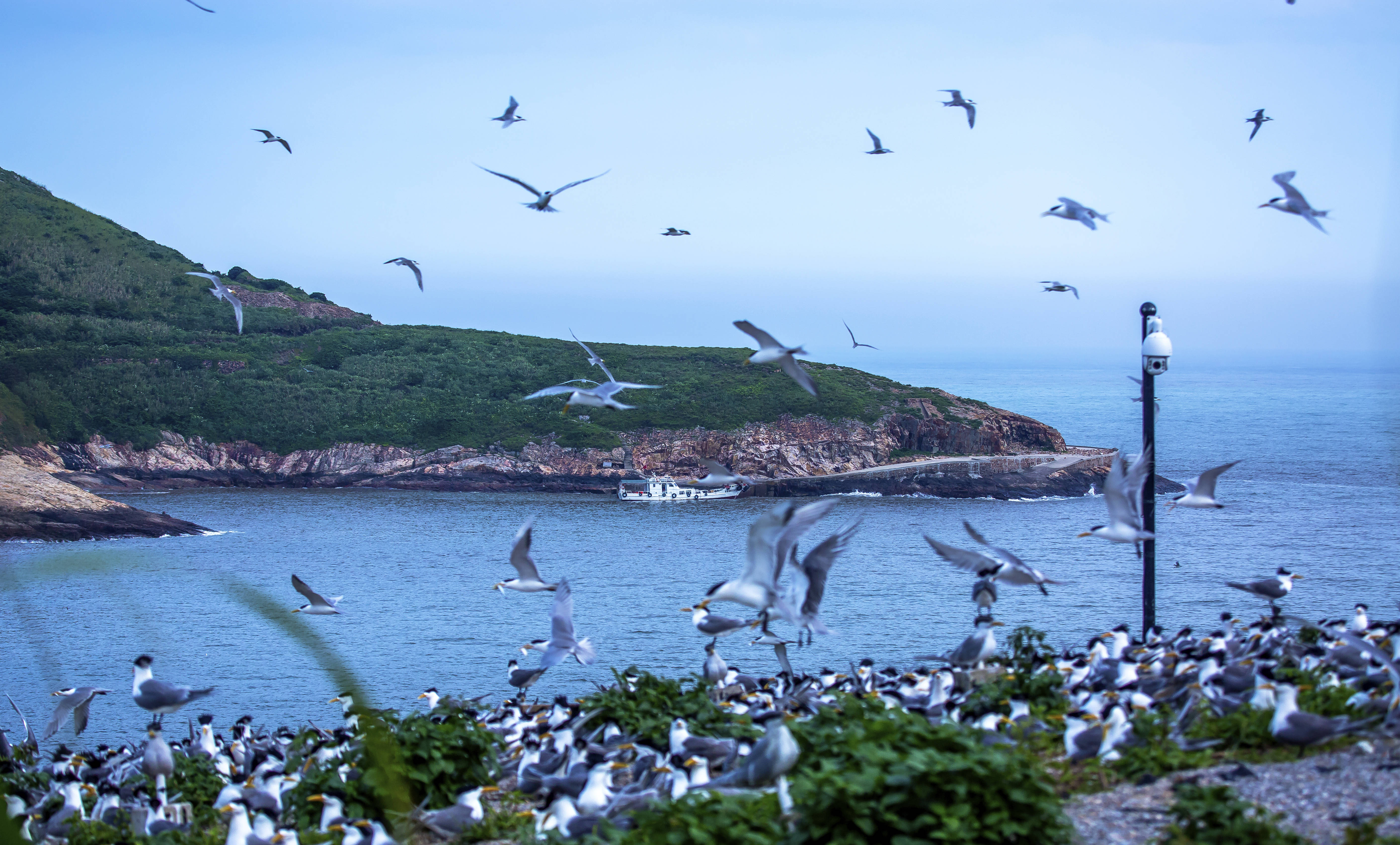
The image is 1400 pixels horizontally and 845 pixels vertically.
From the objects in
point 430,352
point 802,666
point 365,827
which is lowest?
point 802,666

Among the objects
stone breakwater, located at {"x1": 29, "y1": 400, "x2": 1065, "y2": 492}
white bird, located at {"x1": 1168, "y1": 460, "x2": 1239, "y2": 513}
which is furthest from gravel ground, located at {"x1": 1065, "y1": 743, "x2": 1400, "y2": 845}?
stone breakwater, located at {"x1": 29, "y1": 400, "x2": 1065, "y2": 492}

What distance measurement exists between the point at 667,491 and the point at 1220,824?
2469 inches


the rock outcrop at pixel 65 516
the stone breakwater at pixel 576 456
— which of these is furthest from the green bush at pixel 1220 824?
the stone breakwater at pixel 576 456

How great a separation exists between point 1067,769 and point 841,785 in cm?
248

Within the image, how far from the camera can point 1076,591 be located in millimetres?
38781

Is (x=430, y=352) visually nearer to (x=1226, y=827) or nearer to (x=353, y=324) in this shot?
(x=353, y=324)

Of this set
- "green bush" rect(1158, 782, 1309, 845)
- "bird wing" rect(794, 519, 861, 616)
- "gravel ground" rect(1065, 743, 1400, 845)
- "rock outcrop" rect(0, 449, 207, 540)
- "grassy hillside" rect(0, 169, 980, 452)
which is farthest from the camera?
"grassy hillside" rect(0, 169, 980, 452)

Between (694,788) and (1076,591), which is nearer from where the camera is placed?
(694,788)

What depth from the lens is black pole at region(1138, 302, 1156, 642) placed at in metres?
11.1

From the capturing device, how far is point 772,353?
10.6 meters

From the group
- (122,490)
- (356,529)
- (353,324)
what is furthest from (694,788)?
(353,324)

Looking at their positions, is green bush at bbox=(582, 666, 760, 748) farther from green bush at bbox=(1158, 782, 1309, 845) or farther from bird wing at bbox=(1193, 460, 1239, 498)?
bird wing at bbox=(1193, 460, 1239, 498)

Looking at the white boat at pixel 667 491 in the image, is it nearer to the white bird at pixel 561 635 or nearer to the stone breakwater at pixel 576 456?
the stone breakwater at pixel 576 456

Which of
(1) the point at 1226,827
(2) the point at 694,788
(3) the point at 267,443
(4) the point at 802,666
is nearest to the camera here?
(1) the point at 1226,827
